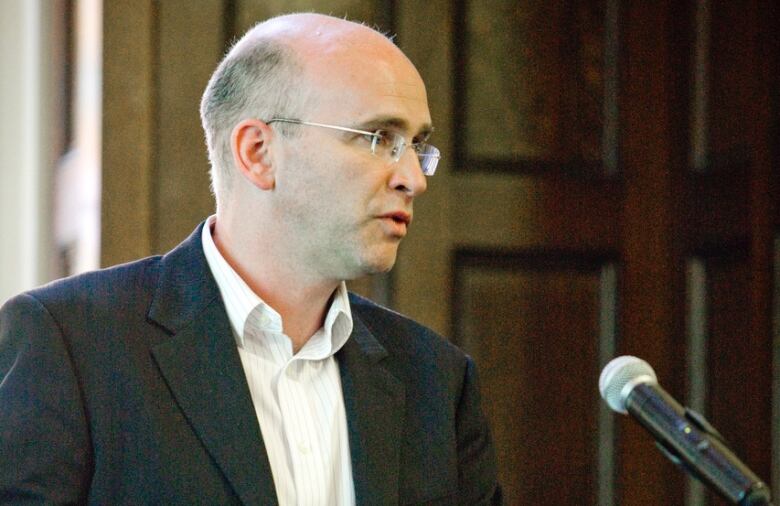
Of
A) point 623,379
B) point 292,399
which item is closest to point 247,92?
point 292,399

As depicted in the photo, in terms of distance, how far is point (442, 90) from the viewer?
2.69 m

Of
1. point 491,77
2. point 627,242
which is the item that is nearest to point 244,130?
point 491,77

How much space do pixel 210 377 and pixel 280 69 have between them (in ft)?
1.73

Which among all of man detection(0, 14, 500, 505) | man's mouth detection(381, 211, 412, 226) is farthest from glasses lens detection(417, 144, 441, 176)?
man's mouth detection(381, 211, 412, 226)

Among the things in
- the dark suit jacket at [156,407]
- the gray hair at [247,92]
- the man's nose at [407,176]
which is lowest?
the dark suit jacket at [156,407]

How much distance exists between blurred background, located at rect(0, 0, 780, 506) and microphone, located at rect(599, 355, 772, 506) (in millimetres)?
1390

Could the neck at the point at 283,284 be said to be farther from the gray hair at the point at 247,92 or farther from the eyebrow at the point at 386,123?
the eyebrow at the point at 386,123

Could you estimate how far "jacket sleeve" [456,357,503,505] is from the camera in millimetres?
2006

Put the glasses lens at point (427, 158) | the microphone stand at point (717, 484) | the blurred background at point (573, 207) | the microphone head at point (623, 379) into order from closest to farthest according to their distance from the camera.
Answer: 1. the microphone stand at point (717, 484)
2. the microphone head at point (623, 379)
3. the glasses lens at point (427, 158)
4. the blurred background at point (573, 207)

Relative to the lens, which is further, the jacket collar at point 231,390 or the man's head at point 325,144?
the man's head at point 325,144

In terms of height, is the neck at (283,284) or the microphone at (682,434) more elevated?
the neck at (283,284)

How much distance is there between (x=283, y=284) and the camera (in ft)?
6.05

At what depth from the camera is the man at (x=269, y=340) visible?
162 centimetres

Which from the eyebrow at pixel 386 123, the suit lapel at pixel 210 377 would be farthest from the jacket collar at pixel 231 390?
the eyebrow at pixel 386 123
